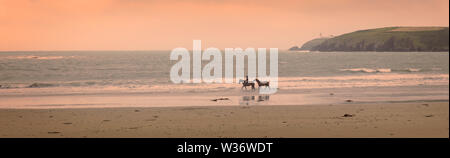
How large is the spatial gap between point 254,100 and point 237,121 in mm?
6584

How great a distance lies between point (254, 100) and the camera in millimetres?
19312

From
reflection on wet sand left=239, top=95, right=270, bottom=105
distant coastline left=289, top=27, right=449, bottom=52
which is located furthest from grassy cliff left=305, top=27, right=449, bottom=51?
reflection on wet sand left=239, top=95, right=270, bottom=105

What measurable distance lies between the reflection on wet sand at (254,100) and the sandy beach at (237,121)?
69.7 inches

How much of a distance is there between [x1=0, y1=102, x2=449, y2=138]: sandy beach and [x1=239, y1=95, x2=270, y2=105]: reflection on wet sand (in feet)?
5.80

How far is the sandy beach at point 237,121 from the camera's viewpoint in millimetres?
10867

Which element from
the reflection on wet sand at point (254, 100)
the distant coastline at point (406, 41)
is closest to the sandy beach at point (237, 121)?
the reflection on wet sand at point (254, 100)

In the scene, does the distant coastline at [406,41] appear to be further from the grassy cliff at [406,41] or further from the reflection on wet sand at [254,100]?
the reflection on wet sand at [254,100]

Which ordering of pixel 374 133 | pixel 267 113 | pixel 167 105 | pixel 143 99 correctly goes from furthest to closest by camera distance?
pixel 143 99 → pixel 167 105 → pixel 267 113 → pixel 374 133

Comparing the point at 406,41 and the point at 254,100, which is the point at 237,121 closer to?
the point at 254,100

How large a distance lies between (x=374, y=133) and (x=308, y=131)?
4.74ft

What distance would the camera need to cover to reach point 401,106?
1614 cm
